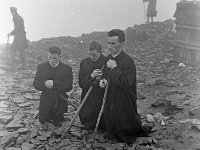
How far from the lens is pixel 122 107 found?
616 cm

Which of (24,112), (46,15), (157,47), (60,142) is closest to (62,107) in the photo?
(60,142)

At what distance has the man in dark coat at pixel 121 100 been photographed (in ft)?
19.6

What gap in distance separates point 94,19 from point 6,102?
288ft

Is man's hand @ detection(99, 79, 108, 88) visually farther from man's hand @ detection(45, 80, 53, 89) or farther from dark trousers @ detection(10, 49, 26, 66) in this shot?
dark trousers @ detection(10, 49, 26, 66)

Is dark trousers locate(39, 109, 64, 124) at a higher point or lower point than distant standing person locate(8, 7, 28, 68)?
lower

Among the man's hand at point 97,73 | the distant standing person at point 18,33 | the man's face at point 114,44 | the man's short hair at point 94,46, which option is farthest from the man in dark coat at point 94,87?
the distant standing person at point 18,33

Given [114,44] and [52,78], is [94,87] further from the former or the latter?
[114,44]

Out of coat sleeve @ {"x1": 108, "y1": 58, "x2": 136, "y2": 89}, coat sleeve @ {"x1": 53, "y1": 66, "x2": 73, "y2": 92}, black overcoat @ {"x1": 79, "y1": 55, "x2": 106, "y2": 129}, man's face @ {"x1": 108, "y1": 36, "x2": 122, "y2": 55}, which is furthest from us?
coat sleeve @ {"x1": 53, "y1": 66, "x2": 73, "y2": 92}

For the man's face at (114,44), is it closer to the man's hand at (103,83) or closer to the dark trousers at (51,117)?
the man's hand at (103,83)

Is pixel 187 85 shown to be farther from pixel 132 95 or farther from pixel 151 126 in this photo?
pixel 132 95

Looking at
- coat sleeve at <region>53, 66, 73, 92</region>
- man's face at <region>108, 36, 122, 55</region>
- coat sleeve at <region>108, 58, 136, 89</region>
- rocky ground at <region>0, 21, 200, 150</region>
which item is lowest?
rocky ground at <region>0, 21, 200, 150</region>

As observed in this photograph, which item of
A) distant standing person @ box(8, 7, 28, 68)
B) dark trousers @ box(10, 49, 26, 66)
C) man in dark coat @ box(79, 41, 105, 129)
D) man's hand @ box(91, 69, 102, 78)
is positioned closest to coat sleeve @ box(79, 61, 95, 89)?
man in dark coat @ box(79, 41, 105, 129)

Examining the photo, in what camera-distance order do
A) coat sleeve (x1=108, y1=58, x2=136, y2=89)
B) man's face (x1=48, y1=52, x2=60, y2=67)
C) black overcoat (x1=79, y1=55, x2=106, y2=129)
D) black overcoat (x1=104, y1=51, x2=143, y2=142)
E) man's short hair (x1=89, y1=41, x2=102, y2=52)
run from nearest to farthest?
coat sleeve (x1=108, y1=58, x2=136, y2=89) < black overcoat (x1=104, y1=51, x2=143, y2=142) < man's short hair (x1=89, y1=41, x2=102, y2=52) < black overcoat (x1=79, y1=55, x2=106, y2=129) < man's face (x1=48, y1=52, x2=60, y2=67)

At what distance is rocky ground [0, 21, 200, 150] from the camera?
6.34 metres
